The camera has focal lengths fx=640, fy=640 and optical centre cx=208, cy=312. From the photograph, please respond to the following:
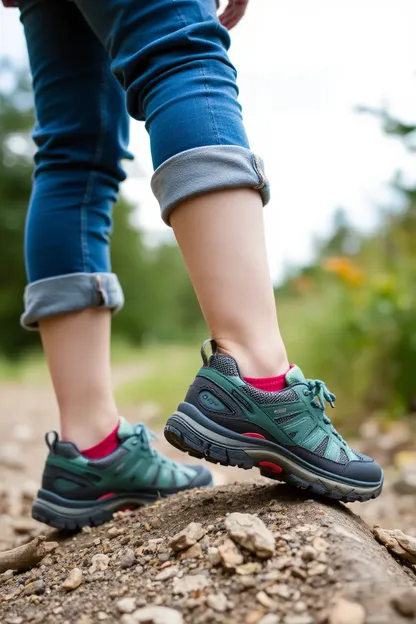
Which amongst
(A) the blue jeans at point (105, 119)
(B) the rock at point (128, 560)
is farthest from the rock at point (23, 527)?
(B) the rock at point (128, 560)

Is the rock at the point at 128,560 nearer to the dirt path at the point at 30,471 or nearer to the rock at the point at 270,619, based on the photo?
the rock at the point at 270,619

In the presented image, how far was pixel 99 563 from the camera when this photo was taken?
0.94 metres

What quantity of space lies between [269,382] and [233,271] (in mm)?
178

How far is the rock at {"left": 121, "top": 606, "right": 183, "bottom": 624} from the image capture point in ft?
2.27

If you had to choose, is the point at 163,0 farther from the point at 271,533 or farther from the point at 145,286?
the point at 145,286

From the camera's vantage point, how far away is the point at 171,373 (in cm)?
464

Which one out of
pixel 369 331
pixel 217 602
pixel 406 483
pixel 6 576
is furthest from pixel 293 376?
pixel 369 331

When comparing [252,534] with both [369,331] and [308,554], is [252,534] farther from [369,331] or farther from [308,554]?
[369,331]

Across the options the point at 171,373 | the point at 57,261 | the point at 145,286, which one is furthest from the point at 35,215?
the point at 145,286

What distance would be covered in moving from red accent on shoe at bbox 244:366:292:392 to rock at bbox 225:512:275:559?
192 mm

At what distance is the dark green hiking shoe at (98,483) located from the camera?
125cm

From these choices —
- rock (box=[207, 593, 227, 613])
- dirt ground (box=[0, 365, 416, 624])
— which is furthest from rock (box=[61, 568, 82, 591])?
rock (box=[207, 593, 227, 613])

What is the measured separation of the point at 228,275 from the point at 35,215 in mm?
558

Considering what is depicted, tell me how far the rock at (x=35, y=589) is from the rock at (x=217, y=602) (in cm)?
32
